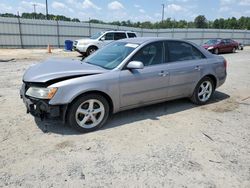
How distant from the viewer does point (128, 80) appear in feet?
13.2

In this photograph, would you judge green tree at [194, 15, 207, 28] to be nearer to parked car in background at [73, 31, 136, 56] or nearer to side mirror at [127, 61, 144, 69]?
parked car in background at [73, 31, 136, 56]

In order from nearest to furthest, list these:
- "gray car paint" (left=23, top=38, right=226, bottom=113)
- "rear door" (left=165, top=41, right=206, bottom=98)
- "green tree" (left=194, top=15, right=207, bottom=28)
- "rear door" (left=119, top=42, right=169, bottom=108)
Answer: "gray car paint" (left=23, top=38, right=226, bottom=113) → "rear door" (left=119, top=42, right=169, bottom=108) → "rear door" (left=165, top=41, right=206, bottom=98) → "green tree" (left=194, top=15, right=207, bottom=28)

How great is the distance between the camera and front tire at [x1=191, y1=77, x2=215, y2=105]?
527cm

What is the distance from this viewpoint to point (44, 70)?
12.5ft

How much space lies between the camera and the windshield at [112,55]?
416 centimetres

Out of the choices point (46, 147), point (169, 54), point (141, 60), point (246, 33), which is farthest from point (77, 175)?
point (246, 33)

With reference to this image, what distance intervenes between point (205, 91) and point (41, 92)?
3.87 m

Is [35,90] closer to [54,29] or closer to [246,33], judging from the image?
[54,29]

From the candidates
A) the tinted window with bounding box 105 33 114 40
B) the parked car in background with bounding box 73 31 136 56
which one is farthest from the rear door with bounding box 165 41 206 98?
the tinted window with bounding box 105 33 114 40

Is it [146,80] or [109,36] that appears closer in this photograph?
[146,80]

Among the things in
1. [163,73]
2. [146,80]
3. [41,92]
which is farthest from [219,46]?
[41,92]

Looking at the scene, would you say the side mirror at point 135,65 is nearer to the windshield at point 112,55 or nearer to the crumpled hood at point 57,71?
the windshield at point 112,55

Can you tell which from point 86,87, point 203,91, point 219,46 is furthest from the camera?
point 219,46

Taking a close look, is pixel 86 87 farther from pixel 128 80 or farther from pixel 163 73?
pixel 163 73
